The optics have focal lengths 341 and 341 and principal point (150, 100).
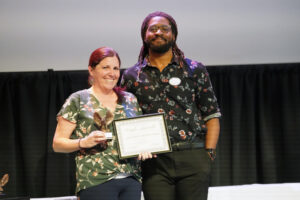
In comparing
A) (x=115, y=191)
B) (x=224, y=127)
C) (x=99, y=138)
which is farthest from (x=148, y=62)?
(x=224, y=127)

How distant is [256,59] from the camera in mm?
3340

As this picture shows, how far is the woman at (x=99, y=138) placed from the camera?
151 cm

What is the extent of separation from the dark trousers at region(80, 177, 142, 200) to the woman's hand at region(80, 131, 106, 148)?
19cm

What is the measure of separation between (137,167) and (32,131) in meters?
2.04

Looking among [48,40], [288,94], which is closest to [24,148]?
[48,40]

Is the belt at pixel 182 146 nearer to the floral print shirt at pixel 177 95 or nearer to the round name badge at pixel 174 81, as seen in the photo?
the floral print shirt at pixel 177 95

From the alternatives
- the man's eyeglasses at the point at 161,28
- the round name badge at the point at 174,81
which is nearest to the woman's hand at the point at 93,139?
the round name badge at the point at 174,81

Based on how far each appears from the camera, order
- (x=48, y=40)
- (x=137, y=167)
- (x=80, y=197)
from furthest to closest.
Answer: (x=48, y=40) → (x=137, y=167) → (x=80, y=197)

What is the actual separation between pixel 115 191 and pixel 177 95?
598mm

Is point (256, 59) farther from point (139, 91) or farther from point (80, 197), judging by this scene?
point (80, 197)

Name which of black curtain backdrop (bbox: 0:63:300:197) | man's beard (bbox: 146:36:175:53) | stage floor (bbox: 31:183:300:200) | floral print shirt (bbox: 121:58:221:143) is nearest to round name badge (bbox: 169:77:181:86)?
floral print shirt (bbox: 121:58:221:143)

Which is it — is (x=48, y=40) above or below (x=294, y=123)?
above

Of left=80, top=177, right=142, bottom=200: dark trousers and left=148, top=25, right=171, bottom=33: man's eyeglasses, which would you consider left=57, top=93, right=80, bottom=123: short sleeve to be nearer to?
left=80, top=177, right=142, bottom=200: dark trousers

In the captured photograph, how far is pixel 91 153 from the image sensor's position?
1.56 m
